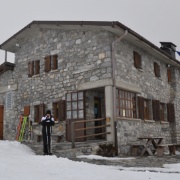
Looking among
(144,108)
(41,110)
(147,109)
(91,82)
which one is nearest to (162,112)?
(147,109)

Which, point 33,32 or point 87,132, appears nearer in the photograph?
point 87,132

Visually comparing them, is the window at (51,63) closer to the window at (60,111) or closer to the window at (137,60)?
the window at (60,111)

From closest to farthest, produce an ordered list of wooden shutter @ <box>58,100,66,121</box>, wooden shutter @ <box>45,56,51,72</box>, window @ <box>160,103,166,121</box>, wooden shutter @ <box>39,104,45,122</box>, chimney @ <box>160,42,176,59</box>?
wooden shutter @ <box>58,100,66,121</box> → wooden shutter @ <box>39,104,45,122</box> → wooden shutter @ <box>45,56,51,72</box> → window @ <box>160,103,166,121</box> → chimney @ <box>160,42,176,59</box>

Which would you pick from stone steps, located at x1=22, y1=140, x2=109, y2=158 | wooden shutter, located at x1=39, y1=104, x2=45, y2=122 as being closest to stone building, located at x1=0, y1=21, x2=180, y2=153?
wooden shutter, located at x1=39, y1=104, x2=45, y2=122

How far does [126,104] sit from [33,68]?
5.25 metres

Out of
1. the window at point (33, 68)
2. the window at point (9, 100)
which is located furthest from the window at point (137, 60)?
the window at point (9, 100)

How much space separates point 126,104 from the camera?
A: 12.7 m

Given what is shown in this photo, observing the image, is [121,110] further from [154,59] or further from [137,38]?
[154,59]

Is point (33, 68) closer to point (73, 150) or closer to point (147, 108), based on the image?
point (147, 108)

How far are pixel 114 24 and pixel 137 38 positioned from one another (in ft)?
6.37

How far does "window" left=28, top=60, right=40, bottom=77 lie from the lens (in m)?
14.8

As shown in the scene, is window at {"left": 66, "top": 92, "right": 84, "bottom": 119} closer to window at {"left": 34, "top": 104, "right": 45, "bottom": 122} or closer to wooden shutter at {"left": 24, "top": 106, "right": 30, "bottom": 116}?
window at {"left": 34, "top": 104, "right": 45, "bottom": 122}

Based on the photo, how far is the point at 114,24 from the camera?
11.3 metres

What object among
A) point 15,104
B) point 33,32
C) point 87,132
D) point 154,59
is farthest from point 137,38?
point 15,104
